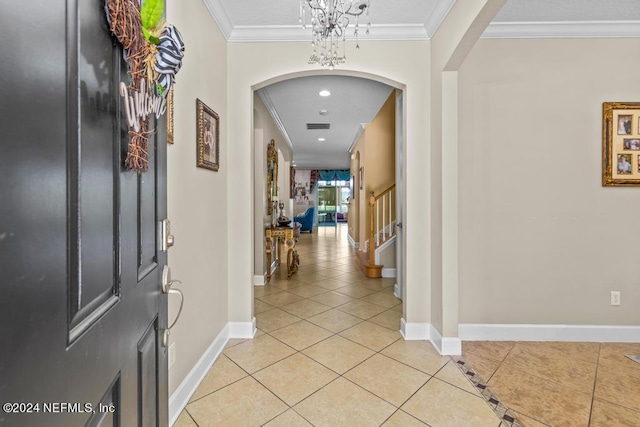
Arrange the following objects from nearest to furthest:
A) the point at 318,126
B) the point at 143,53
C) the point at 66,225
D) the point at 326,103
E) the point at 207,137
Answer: the point at 66,225 → the point at 143,53 → the point at 207,137 → the point at 326,103 → the point at 318,126

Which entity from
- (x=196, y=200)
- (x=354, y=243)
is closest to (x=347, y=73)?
(x=196, y=200)

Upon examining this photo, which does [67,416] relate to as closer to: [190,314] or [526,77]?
[190,314]

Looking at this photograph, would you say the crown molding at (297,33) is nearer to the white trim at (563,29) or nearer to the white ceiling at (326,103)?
the white trim at (563,29)

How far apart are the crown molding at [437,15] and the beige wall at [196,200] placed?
166 cm

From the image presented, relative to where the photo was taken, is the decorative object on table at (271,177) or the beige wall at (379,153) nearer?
the decorative object on table at (271,177)

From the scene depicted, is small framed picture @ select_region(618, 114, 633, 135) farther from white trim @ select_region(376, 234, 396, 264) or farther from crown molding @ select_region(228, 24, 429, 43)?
white trim @ select_region(376, 234, 396, 264)

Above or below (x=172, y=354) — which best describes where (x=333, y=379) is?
below

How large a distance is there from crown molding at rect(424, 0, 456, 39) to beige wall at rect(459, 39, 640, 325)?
42cm

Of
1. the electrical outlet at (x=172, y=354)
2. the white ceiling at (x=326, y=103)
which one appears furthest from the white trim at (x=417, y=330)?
the white ceiling at (x=326, y=103)

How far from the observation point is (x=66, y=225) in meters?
0.49

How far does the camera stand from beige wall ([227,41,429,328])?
2.52 metres

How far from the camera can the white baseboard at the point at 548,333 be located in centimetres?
248

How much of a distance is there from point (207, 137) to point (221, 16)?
0.99 metres

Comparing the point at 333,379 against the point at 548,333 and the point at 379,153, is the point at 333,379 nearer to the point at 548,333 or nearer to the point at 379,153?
the point at 548,333
